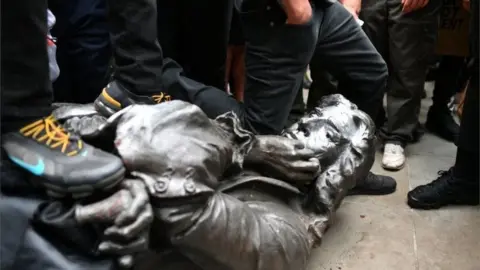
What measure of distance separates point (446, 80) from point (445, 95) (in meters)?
0.07

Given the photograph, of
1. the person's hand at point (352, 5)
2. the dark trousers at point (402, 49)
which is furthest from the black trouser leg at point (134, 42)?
the dark trousers at point (402, 49)

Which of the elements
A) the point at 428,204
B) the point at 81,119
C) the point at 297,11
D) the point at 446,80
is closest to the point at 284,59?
the point at 297,11

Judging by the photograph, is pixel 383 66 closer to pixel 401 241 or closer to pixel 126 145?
pixel 401 241

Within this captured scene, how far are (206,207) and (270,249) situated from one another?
216mm

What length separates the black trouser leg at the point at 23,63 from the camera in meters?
1.25

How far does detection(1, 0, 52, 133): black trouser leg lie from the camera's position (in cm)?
125

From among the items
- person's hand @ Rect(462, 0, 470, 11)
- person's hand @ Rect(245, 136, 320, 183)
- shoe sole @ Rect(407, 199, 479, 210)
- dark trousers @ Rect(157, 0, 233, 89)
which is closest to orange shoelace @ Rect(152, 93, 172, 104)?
person's hand @ Rect(245, 136, 320, 183)

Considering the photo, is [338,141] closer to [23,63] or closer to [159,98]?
[159,98]

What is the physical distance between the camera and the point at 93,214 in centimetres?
121

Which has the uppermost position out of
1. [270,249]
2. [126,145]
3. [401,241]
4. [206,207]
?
[126,145]

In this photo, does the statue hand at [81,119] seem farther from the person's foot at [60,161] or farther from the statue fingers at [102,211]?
the statue fingers at [102,211]

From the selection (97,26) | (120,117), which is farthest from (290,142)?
(97,26)

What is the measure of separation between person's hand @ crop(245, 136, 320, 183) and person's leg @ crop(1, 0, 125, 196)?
19.0 inches

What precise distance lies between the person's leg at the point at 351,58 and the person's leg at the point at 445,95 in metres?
0.74
